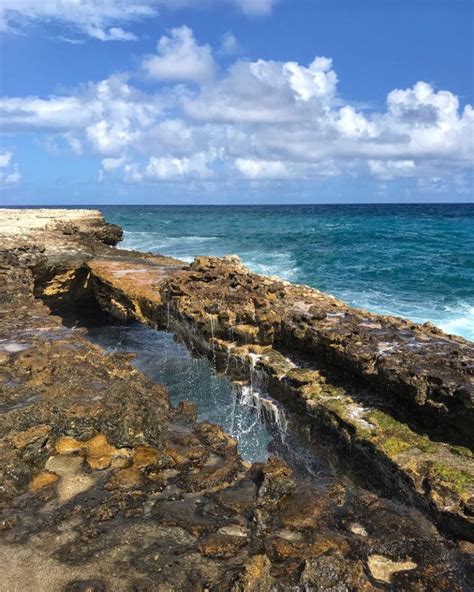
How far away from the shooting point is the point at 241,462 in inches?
263

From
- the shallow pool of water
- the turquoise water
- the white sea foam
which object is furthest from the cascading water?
the turquoise water

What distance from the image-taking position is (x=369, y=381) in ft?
30.4

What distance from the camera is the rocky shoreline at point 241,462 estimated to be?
15.2ft

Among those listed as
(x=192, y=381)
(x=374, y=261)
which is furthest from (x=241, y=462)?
(x=374, y=261)

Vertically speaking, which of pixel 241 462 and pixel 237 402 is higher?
pixel 241 462

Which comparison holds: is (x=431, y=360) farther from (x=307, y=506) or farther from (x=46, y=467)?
(x=46, y=467)

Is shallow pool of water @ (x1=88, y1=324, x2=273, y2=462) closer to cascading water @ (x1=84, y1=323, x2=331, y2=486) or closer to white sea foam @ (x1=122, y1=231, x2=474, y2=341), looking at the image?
cascading water @ (x1=84, y1=323, x2=331, y2=486)

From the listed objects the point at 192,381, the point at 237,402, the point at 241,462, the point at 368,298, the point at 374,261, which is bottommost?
the point at 368,298

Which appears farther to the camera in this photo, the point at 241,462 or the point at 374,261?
Result: the point at 374,261

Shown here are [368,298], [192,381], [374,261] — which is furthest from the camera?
[374,261]

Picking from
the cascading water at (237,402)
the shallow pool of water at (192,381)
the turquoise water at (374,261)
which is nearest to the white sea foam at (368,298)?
the turquoise water at (374,261)

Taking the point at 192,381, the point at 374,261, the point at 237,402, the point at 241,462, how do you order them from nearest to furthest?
the point at 241,462
the point at 237,402
the point at 192,381
the point at 374,261

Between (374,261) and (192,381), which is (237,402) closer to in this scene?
(192,381)

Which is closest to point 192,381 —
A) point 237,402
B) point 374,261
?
point 237,402
